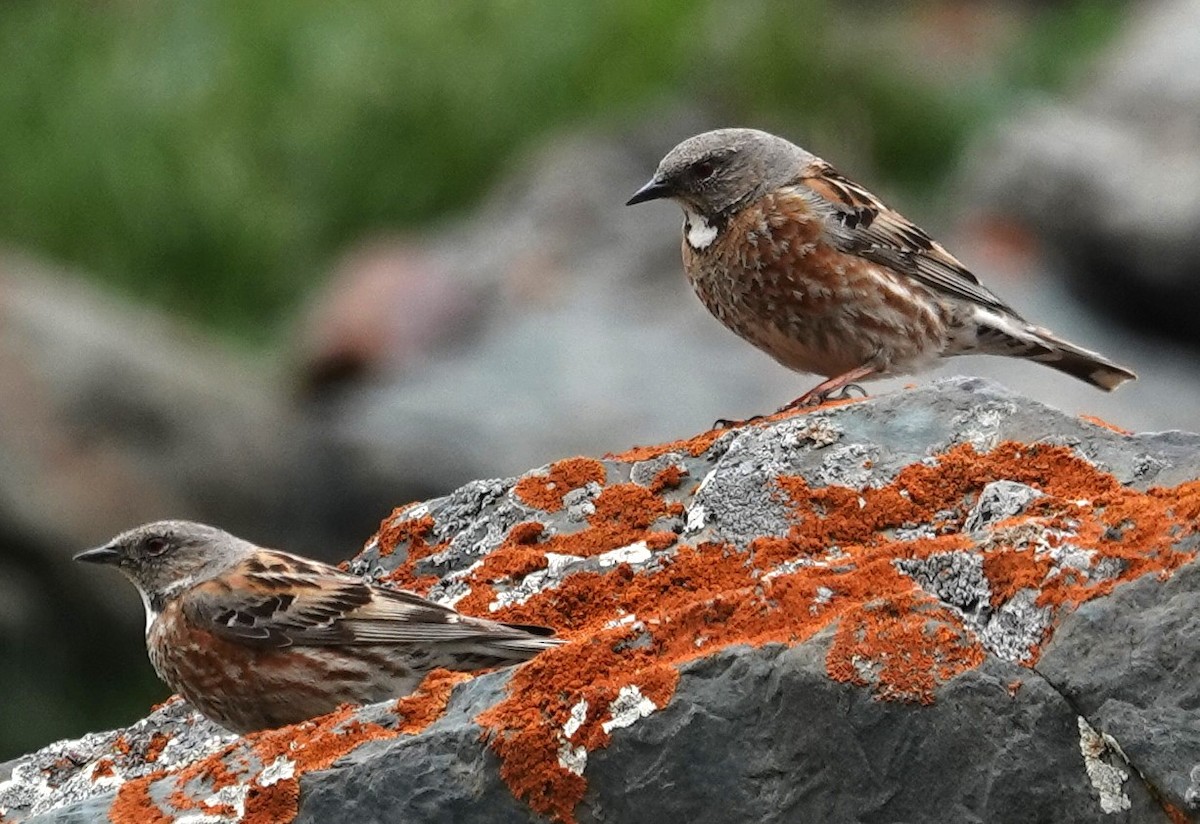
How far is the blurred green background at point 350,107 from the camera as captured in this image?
54.4 feet

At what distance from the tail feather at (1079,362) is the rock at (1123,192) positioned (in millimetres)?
5718

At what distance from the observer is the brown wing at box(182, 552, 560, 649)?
5.79m

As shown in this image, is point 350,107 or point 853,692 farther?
point 350,107

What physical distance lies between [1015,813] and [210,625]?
2.77 metres

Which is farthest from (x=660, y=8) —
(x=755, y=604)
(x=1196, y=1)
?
(x=755, y=604)

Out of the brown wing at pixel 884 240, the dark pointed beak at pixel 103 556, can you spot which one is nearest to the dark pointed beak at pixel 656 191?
the brown wing at pixel 884 240

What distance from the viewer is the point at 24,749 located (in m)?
12.6

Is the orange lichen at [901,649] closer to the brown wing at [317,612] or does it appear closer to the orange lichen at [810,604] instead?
the orange lichen at [810,604]

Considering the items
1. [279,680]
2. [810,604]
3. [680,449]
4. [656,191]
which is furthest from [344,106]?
[810,604]

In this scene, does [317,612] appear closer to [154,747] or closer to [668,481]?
[154,747]

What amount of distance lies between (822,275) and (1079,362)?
3.83ft

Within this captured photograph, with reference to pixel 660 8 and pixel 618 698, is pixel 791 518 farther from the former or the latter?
pixel 660 8

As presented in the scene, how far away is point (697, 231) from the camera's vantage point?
27.1 feet

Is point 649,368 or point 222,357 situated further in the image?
point 222,357
